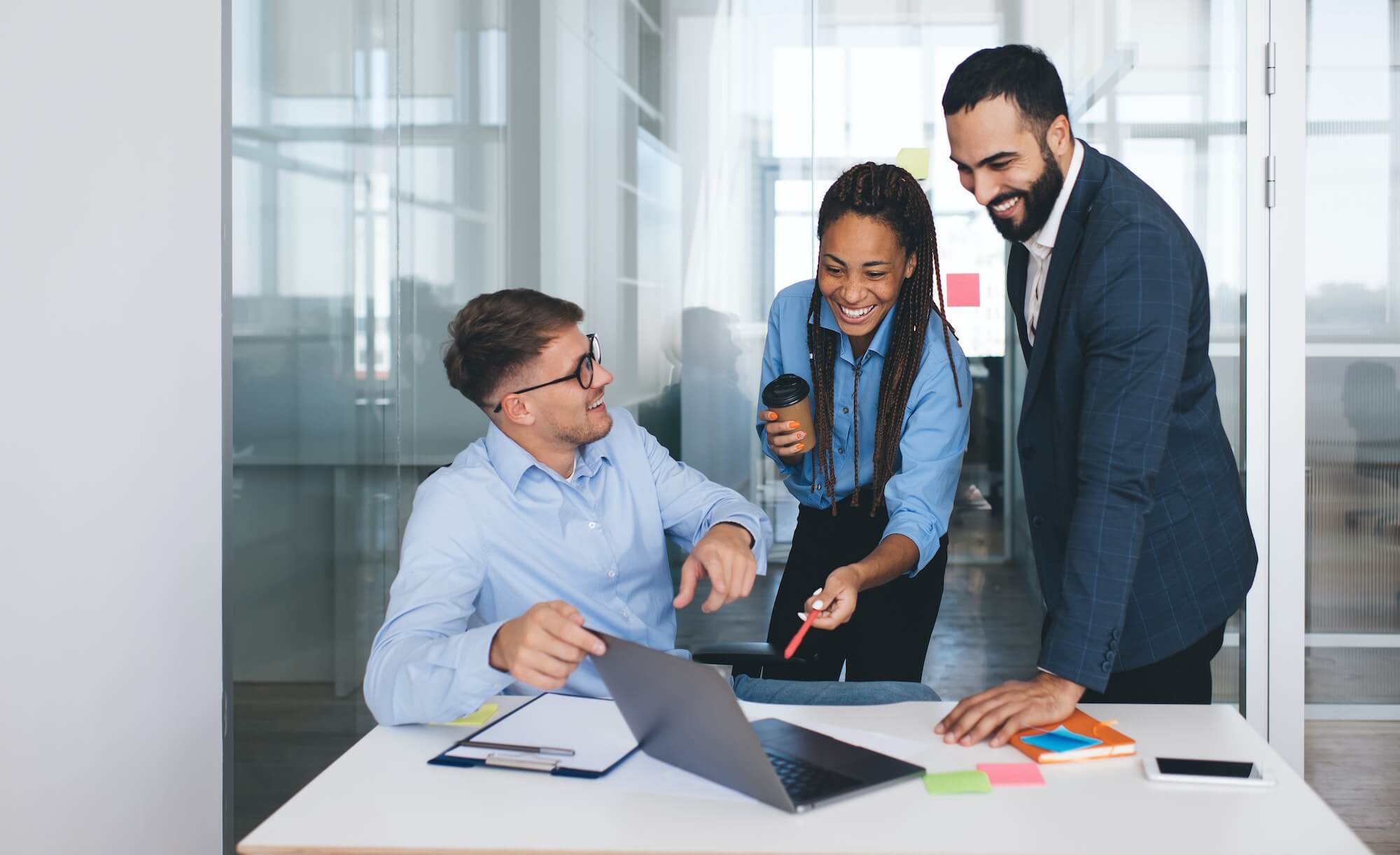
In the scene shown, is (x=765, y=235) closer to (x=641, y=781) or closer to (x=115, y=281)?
(x=115, y=281)

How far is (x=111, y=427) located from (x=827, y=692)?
1.39m

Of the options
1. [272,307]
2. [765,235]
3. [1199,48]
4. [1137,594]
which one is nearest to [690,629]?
[765,235]

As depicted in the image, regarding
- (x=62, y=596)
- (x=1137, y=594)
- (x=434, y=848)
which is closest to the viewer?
(x=434, y=848)

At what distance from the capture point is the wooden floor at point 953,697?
267 centimetres

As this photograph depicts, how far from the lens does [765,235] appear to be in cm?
337

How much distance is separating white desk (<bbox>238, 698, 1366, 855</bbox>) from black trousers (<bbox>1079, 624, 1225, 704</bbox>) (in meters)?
0.40

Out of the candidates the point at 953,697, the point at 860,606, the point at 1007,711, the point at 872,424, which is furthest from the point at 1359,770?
the point at 1007,711

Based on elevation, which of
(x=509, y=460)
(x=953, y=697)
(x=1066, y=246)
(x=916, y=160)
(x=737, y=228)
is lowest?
(x=953, y=697)

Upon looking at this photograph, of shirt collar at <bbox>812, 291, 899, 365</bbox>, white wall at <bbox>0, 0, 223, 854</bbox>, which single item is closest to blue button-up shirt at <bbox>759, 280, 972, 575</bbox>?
shirt collar at <bbox>812, 291, 899, 365</bbox>

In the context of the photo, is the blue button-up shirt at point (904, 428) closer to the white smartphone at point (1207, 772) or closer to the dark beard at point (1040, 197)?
the dark beard at point (1040, 197)

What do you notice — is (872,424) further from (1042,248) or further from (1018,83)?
(1018,83)

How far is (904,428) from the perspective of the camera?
2289 mm

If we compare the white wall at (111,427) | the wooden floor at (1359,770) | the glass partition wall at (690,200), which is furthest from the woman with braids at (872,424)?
the wooden floor at (1359,770)

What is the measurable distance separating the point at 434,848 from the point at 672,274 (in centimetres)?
238
